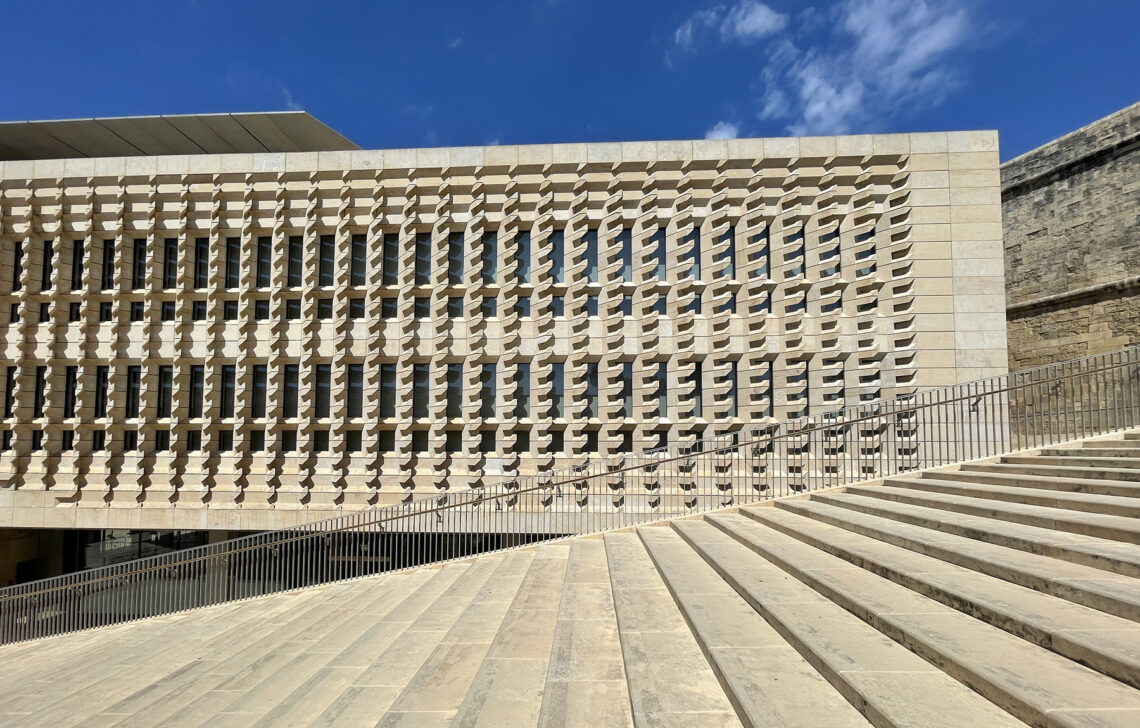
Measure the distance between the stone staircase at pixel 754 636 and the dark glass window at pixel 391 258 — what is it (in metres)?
10.5

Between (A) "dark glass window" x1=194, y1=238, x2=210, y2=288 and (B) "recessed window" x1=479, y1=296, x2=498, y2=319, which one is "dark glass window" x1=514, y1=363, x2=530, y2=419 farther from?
(A) "dark glass window" x1=194, y1=238, x2=210, y2=288

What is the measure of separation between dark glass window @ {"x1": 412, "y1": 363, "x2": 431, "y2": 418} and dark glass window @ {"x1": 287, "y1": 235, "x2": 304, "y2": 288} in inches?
188

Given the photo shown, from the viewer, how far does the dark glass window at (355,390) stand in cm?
1619

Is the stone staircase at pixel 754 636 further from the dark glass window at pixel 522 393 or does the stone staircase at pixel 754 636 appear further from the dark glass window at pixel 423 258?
the dark glass window at pixel 423 258

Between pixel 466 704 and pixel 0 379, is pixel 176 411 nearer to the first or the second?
pixel 0 379

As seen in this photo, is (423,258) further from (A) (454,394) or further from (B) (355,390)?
(B) (355,390)

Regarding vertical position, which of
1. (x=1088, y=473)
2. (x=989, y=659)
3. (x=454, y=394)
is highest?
(x=454, y=394)

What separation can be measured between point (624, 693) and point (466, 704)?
1.03 meters

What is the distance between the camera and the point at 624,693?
3.47 meters

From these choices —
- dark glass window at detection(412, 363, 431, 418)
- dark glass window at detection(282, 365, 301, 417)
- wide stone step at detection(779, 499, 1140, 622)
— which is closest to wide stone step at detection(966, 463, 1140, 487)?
wide stone step at detection(779, 499, 1140, 622)

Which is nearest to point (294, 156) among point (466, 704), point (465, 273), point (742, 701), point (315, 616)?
point (465, 273)

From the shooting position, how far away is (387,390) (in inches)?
637

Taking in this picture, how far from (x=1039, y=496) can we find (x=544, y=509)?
10.7 metres

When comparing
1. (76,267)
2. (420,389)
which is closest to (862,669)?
(420,389)
